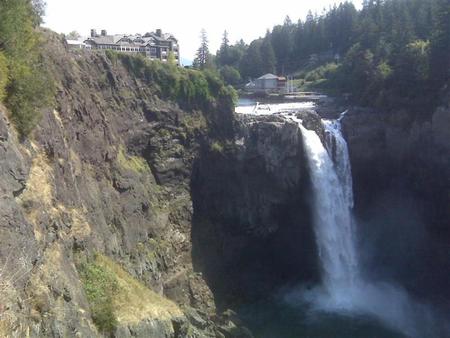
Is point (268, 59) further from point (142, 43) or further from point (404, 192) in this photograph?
point (404, 192)

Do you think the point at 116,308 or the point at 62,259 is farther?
the point at 116,308

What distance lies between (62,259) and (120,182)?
1117 cm

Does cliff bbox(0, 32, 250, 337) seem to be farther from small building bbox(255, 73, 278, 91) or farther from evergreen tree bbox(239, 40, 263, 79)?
evergreen tree bbox(239, 40, 263, 79)

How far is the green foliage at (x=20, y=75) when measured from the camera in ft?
58.3

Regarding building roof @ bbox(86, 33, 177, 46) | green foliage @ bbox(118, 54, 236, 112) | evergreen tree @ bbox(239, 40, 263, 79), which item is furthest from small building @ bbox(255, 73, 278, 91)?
green foliage @ bbox(118, 54, 236, 112)

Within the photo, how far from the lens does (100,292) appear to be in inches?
728

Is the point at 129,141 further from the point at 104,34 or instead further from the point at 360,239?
the point at 104,34

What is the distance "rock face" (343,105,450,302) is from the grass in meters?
19.1

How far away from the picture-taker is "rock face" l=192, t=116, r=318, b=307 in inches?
1447

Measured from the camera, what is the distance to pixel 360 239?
41.6 m

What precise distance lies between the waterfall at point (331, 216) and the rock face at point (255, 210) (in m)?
0.83

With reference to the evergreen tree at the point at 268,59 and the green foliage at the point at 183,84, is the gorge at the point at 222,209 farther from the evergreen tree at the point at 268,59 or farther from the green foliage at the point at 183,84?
the evergreen tree at the point at 268,59

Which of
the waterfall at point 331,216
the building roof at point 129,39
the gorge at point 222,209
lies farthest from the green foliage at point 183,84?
the building roof at point 129,39

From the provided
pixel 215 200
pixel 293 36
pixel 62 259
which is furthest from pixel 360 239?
pixel 293 36
